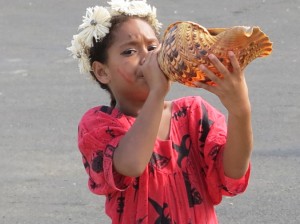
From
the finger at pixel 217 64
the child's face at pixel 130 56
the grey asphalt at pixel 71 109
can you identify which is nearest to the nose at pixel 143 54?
the child's face at pixel 130 56

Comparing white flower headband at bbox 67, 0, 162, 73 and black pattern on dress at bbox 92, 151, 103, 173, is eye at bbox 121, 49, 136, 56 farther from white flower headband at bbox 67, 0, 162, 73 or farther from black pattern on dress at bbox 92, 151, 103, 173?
black pattern on dress at bbox 92, 151, 103, 173

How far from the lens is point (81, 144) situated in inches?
125

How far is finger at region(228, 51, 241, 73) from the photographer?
262 cm

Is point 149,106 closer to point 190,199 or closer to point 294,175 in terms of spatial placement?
point 190,199

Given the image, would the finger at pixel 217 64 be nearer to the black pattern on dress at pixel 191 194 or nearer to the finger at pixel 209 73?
the finger at pixel 209 73

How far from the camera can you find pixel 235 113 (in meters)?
2.88

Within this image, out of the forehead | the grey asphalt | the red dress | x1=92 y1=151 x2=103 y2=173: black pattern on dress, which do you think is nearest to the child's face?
the forehead

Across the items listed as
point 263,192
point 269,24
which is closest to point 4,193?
point 263,192

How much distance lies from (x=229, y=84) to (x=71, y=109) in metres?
5.11

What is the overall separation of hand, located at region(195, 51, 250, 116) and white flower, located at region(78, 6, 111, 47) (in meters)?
0.55

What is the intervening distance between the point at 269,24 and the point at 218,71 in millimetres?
8202

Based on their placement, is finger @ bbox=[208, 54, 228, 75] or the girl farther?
the girl

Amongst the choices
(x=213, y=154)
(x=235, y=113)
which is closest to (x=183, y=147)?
(x=213, y=154)

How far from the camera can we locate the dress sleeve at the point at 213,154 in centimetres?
311
